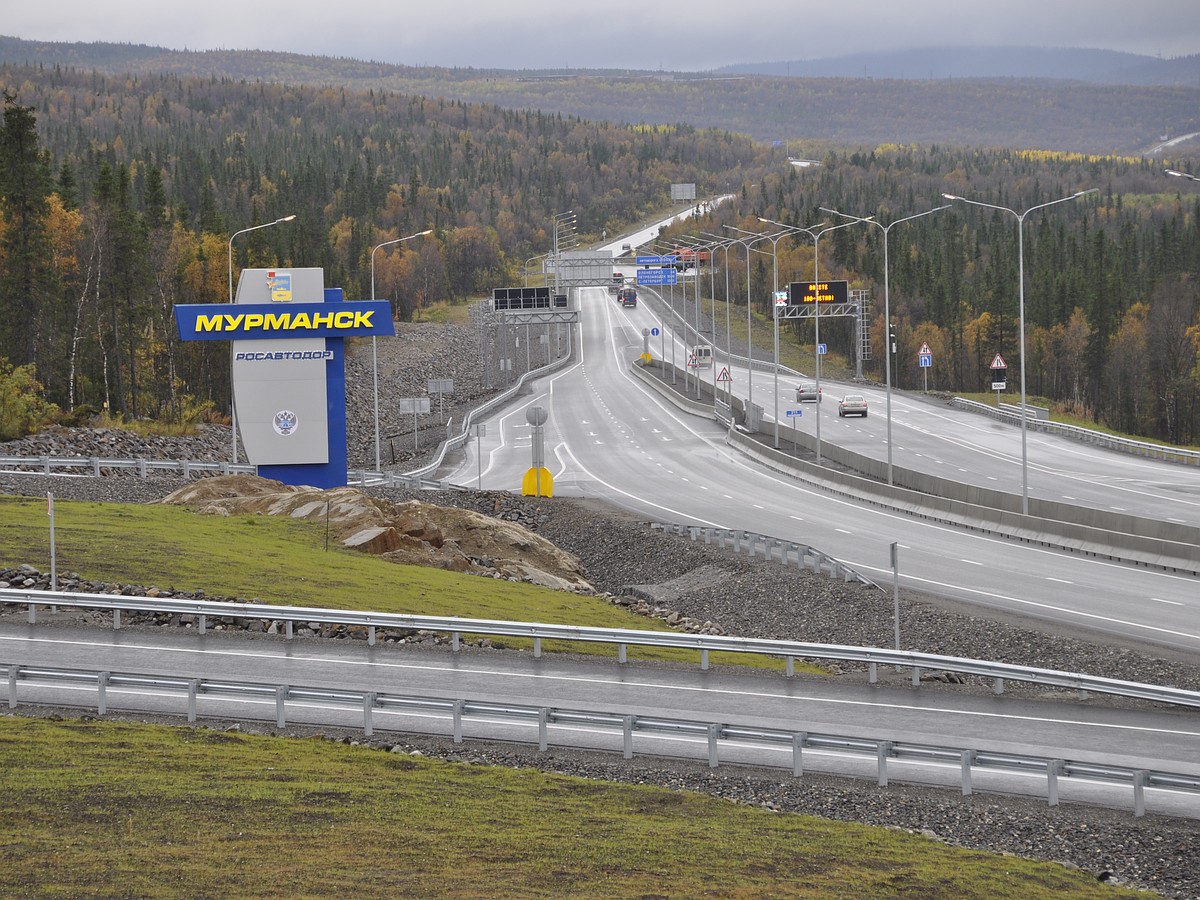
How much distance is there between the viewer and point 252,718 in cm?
2072

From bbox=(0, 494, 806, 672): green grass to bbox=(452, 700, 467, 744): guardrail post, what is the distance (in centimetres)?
715

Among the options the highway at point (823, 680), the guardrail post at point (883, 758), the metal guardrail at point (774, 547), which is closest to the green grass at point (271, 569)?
the highway at point (823, 680)

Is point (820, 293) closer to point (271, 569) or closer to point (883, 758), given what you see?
point (271, 569)

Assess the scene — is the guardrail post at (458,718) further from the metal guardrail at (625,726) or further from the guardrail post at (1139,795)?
the guardrail post at (1139,795)

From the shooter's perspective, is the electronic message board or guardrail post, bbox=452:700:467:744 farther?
the electronic message board

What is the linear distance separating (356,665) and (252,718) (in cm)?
405

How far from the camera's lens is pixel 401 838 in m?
14.4

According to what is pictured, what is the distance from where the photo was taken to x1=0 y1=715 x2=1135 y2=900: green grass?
41.5 ft

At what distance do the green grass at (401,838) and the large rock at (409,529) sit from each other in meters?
19.7

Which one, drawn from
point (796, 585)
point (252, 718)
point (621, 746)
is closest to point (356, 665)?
point (252, 718)

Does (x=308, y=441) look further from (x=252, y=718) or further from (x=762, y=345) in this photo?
(x=762, y=345)

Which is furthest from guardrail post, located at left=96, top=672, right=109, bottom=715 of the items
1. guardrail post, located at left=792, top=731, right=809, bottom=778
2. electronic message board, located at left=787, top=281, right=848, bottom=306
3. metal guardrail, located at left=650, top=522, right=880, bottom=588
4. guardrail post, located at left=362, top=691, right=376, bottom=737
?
electronic message board, located at left=787, top=281, right=848, bottom=306

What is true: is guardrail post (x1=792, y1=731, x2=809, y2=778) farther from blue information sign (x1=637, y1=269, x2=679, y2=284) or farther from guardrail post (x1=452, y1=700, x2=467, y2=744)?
blue information sign (x1=637, y1=269, x2=679, y2=284)

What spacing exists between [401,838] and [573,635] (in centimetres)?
1128
